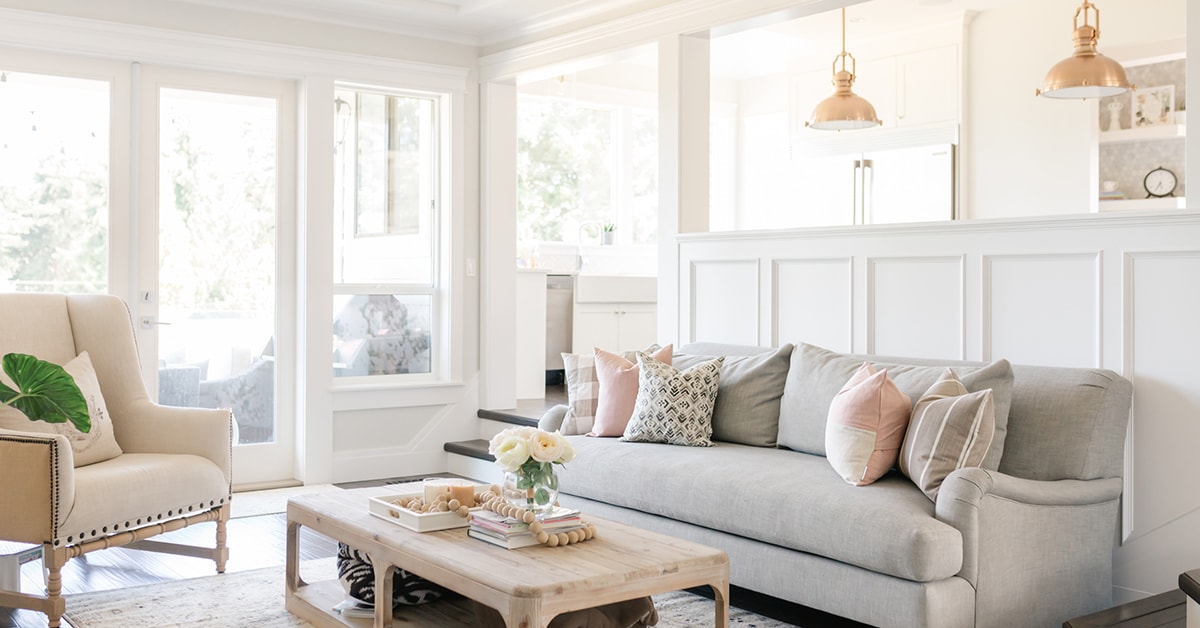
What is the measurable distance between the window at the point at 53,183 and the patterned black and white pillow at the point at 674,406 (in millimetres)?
2721

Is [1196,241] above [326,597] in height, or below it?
above

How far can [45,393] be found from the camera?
323 cm

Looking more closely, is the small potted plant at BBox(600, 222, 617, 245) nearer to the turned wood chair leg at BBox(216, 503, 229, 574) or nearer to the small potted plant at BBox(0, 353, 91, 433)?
the turned wood chair leg at BBox(216, 503, 229, 574)

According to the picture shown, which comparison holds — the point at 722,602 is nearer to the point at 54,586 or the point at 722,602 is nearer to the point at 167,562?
the point at 54,586

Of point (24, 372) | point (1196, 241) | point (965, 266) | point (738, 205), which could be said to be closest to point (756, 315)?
point (965, 266)

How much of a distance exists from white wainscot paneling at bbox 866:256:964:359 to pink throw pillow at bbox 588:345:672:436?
2.83 feet

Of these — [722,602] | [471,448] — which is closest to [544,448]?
[722,602]

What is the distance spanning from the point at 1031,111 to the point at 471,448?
3938 mm

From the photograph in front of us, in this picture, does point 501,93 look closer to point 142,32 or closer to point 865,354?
point 142,32

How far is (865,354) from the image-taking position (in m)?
4.14

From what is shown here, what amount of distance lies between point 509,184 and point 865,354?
2.70 metres

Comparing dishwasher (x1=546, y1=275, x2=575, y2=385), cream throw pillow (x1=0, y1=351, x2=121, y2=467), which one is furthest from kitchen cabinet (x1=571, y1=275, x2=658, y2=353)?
cream throw pillow (x1=0, y1=351, x2=121, y2=467)

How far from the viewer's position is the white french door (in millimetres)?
5133

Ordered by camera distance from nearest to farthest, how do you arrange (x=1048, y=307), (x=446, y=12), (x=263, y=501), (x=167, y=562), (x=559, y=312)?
(x=1048, y=307) < (x=167, y=562) < (x=263, y=501) < (x=446, y=12) < (x=559, y=312)
